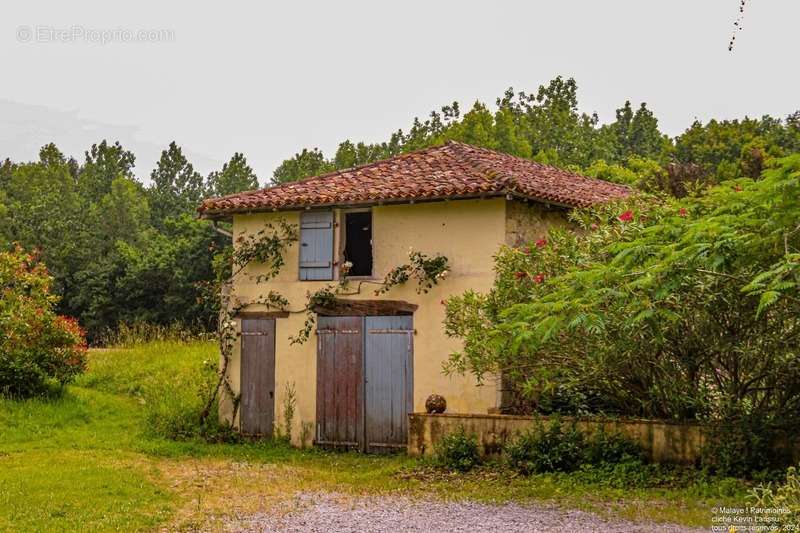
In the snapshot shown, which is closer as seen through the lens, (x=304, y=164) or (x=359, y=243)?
(x=359, y=243)

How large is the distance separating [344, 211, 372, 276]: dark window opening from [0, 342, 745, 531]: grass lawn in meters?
3.49

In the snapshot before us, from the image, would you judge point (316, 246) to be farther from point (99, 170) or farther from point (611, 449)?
point (99, 170)

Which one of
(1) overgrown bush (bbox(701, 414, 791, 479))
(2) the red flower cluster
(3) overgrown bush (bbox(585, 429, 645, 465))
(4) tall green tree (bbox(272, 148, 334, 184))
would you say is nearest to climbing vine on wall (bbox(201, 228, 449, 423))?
(3) overgrown bush (bbox(585, 429, 645, 465))

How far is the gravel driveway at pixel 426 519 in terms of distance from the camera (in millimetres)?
8547

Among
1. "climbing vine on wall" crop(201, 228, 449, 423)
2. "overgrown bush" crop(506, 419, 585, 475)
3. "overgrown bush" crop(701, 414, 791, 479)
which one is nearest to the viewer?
"overgrown bush" crop(701, 414, 791, 479)

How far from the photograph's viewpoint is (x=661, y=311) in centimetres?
855

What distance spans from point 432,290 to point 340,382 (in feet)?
7.18

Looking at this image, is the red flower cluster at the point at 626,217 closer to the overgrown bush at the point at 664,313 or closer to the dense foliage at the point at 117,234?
the overgrown bush at the point at 664,313

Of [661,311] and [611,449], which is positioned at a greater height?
[661,311]

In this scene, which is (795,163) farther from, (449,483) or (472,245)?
(472,245)

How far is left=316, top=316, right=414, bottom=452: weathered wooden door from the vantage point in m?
14.8

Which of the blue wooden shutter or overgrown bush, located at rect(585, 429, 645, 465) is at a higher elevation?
the blue wooden shutter

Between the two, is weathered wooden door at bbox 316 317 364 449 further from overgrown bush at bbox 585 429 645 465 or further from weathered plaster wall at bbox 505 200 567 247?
overgrown bush at bbox 585 429 645 465

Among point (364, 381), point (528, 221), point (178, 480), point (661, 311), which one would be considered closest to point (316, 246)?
point (364, 381)
